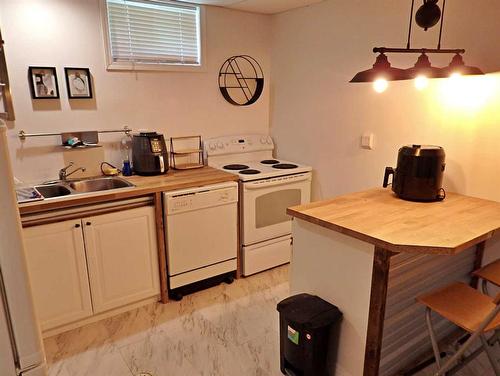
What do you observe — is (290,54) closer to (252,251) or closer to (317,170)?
(317,170)

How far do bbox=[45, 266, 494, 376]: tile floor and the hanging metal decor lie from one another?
1.79 m

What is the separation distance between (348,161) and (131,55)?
190 cm

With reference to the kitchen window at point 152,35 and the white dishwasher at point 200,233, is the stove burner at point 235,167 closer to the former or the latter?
the white dishwasher at point 200,233

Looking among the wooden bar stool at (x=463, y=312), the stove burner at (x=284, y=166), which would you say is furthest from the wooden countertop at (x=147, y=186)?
the wooden bar stool at (x=463, y=312)

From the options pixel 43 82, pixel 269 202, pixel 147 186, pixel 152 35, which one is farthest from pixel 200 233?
pixel 152 35

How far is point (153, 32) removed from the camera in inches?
113

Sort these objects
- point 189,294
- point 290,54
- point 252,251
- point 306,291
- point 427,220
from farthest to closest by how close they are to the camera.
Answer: point 290,54, point 252,251, point 189,294, point 306,291, point 427,220

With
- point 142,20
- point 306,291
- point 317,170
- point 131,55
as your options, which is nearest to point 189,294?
point 306,291

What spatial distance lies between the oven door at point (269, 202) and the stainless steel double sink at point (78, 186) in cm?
92

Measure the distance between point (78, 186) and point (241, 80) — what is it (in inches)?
67.7

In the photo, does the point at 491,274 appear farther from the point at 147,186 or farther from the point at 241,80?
the point at 241,80

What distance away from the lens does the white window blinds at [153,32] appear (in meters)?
2.71

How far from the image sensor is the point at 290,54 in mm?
3254

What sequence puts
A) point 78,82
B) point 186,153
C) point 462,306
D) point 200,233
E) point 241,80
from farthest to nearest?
point 241,80, point 186,153, point 200,233, point 78,82, point 462,306
